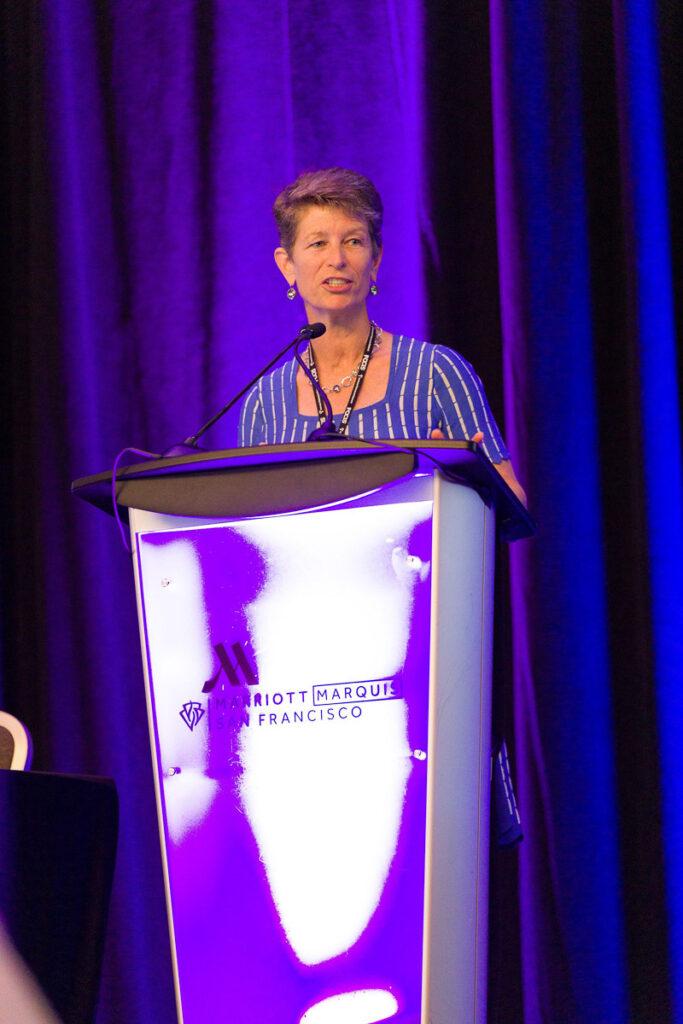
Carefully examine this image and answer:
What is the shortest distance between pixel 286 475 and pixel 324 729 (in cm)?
25

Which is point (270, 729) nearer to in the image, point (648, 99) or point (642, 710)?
point (642, 710)

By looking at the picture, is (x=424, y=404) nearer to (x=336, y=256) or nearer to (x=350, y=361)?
(x=350, y=361)

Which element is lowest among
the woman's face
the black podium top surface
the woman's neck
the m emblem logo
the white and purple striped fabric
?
the m emblem logo

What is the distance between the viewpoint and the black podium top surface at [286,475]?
3.14ft

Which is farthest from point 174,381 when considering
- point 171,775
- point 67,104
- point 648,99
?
point 171,775

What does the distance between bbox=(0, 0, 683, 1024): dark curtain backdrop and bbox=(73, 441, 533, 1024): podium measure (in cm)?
70

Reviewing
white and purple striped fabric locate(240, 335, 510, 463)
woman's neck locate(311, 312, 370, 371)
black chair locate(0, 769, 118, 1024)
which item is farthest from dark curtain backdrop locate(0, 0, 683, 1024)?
black chair locate(0, 769, 118, 1024)

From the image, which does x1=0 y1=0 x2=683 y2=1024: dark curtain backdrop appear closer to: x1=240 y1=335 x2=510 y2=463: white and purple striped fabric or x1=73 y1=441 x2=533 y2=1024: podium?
x1=240 y1=335 x2=510 y2=463: white and purple striped fabric

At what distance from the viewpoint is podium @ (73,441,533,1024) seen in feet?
3.18

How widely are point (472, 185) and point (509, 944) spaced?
1465mm

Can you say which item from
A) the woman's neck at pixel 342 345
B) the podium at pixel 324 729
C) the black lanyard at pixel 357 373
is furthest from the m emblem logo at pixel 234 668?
the woman's neck at pixel 342 345

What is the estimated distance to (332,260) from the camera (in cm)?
152

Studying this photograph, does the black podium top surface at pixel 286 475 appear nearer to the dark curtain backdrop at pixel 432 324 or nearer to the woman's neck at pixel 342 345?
the woman's neck at pixel 342 345

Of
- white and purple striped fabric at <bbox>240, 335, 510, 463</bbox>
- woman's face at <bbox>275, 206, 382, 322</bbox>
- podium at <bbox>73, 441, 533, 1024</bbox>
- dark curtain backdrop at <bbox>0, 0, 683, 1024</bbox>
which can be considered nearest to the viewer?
podium at <bbox>73, 441, 533, 1024</bbox>
